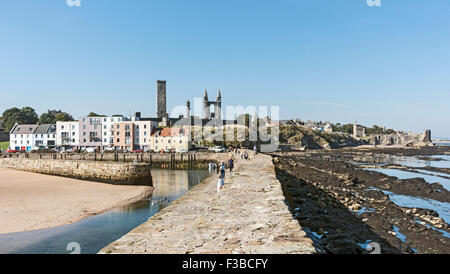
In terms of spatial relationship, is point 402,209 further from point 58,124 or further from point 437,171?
point 58,124

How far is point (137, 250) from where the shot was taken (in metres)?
6.01

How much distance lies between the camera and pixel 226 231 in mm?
6734

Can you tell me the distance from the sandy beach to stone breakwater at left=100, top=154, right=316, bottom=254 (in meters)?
9.29

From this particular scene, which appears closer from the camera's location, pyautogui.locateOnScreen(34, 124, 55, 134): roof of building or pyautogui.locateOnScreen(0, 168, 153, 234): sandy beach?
pyautogui.locateOnScreen(0, 168, 153, 234): sandy beach

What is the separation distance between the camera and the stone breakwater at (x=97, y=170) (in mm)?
27719

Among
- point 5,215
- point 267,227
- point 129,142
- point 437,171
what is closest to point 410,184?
point 437,171

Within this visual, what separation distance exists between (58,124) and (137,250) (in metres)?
84.6

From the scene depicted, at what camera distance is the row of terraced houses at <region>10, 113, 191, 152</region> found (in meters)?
74.7

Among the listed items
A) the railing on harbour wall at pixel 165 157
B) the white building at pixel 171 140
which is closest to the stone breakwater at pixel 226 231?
the railing on harbour wall at pixel 165 157

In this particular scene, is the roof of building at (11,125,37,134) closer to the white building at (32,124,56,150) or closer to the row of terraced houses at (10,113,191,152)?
the row of terraced houses at (10,113,191,152)

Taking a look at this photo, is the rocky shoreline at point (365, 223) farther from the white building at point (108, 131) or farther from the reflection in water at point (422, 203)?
the white building at point (108, 131)

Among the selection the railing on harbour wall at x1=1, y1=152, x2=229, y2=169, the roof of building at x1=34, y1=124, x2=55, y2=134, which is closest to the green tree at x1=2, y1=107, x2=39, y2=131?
the roof of building at x1=34, y1=124, x2=55, y2=134

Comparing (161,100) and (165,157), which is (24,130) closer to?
(165,157)

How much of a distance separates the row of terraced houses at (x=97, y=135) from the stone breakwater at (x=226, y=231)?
208 feet
